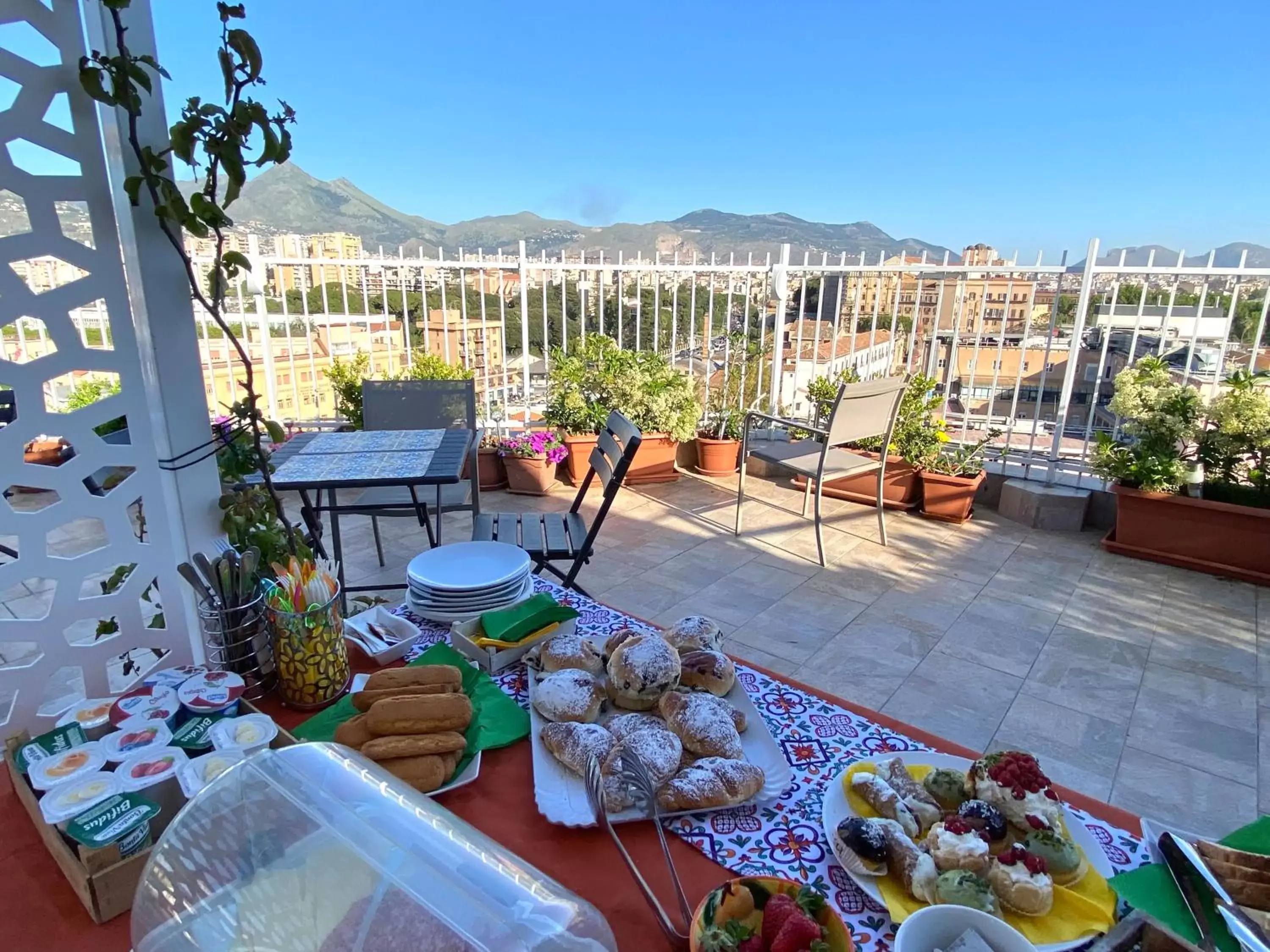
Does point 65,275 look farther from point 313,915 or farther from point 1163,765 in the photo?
point 1163,765

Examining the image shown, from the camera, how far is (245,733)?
857 millimetres

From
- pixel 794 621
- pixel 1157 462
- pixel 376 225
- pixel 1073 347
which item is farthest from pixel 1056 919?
pixel 376 225

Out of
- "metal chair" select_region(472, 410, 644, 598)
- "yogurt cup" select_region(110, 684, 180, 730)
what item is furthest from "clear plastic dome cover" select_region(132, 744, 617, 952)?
"metal chair" select_region(472, 410, 644, 598)

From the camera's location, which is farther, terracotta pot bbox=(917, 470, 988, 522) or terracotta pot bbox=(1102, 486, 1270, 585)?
terracotta pot bbox=(917, 470, 988, 522)

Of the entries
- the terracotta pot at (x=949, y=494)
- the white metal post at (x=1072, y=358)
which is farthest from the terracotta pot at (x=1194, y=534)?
the terracotta pot at (x=949, y=494)

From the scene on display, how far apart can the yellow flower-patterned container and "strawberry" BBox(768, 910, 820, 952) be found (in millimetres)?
793

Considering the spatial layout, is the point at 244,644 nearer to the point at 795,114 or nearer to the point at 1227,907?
the point at 1227,907

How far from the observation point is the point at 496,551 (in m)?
1.50

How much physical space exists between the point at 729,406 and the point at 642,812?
184 inches

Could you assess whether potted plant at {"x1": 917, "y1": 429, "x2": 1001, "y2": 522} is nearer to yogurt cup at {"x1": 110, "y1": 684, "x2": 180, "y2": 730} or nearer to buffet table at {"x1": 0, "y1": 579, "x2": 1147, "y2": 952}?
buffet table at {"x1": 0, "y1": 579, "x2": 1147, "y2": 952}

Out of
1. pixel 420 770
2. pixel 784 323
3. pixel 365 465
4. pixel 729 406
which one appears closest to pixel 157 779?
pixel 420 770

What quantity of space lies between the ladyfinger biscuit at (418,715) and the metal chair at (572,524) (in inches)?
47.2

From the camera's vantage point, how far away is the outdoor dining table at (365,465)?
196 cm

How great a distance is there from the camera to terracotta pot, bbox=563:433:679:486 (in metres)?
4.75
